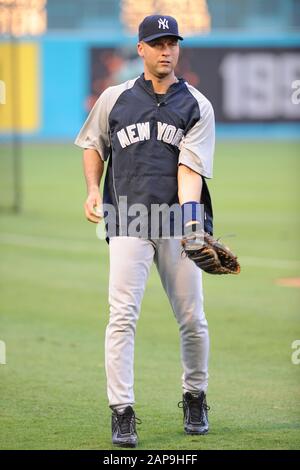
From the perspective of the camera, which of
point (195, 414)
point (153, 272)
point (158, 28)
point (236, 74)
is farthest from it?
point (236, 74)

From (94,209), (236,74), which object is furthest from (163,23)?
(236,74)

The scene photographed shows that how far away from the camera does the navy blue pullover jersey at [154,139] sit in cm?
568

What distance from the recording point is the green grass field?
5.92 m

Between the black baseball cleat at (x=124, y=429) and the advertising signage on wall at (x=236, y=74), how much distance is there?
2788 cm

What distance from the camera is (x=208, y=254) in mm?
5570

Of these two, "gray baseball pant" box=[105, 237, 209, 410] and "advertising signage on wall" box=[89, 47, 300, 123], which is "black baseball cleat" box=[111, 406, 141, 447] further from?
"advertising signage on wall" box=[89, 47, 300, 123]

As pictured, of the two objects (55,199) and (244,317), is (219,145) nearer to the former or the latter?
(55,199)

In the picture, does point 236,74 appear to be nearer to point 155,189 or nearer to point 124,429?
point 155,189

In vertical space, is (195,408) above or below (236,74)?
below

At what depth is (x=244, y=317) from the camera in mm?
9625

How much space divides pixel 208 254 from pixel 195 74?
27.6m

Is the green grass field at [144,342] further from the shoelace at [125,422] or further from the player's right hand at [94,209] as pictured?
the player's right hand at [94,209]

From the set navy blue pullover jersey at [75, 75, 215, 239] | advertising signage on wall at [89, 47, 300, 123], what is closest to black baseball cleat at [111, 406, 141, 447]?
navy blue pullover jersey at [75, 75, 215, 239]

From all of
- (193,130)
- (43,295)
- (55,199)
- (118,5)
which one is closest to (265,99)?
(118,5)
